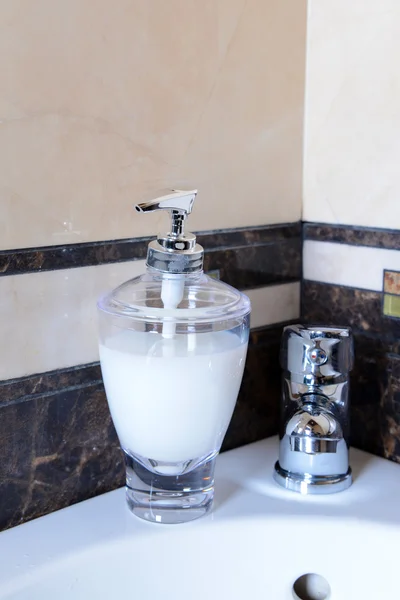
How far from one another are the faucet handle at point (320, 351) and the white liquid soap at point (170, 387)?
101mm

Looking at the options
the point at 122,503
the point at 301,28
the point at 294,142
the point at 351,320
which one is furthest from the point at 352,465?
the point at 301,28

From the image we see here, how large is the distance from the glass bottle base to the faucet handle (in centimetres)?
14

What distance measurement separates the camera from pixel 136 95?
27.7 inches

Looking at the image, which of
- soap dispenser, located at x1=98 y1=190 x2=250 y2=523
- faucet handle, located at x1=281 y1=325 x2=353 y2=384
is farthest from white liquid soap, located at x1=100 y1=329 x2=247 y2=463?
faucet handle, located at x1=281 y1=325 x2=353 y2=384

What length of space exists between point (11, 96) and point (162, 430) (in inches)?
12.6

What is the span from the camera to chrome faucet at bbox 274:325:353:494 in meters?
0.73

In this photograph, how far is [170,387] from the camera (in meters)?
0.61

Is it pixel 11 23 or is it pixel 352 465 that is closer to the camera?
pixel 11 23

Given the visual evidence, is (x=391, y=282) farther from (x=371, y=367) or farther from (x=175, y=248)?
(x=175, y=248)

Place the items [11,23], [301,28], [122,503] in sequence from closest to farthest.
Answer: [11,23]
[122,503]
[301,28]

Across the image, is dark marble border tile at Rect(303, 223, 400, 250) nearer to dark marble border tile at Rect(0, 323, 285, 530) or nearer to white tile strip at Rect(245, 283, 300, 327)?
white tile strip at Rect(245, 283, 300, 327)

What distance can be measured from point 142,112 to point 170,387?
28cm

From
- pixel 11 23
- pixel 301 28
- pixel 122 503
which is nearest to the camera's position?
pixel 11 23

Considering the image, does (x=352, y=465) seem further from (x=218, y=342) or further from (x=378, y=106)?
(x=378, y=106)
